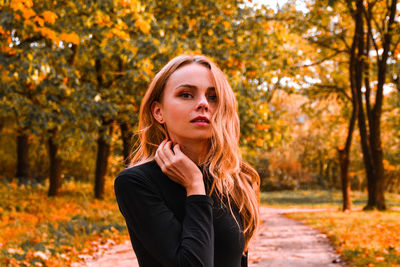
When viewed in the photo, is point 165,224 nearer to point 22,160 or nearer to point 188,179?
point 188,179

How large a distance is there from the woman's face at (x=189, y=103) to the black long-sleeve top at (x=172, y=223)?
224mm

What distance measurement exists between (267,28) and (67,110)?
23.9 feet

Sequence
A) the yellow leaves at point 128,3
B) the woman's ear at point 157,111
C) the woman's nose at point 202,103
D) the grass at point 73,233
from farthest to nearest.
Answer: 1. the yellow leaves at point 128,3
2. the grass at point 73,233
3. the woman's ear at point 157,111
4. the woman's nose at point 202,103

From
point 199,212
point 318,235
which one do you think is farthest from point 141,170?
point 318,235

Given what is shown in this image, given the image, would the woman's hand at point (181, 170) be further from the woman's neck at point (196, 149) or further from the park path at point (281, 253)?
the park path at point (281, 253)

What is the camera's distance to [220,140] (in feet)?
6.75

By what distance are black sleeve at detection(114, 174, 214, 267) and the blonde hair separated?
23 centimetres

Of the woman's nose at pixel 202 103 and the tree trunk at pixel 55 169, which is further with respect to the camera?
the tree trunk at pixel 55 169

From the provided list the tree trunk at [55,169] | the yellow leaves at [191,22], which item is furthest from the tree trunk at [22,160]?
the yellow leaves at [191,22]

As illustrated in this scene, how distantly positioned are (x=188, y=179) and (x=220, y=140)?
29 cm

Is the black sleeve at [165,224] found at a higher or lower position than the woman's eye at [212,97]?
lower

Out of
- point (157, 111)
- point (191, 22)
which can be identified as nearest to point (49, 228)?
point (191, 22)

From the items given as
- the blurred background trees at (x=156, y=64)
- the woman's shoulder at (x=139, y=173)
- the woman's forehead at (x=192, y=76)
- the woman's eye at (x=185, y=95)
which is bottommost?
the woman's shoulder at (x=139, y=173)

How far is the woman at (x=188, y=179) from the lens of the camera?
5.67 feet
